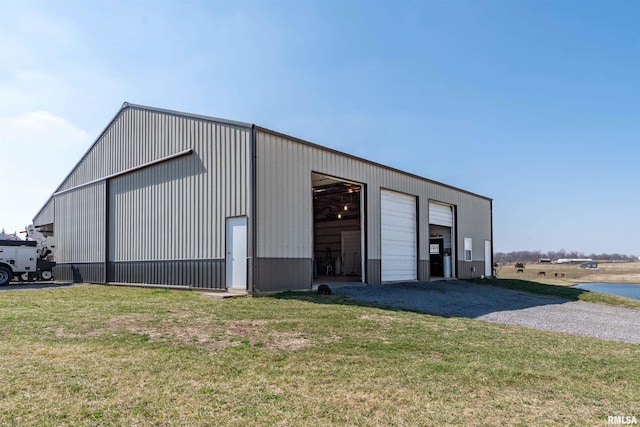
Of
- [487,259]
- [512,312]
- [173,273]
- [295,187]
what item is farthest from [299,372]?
[487,259]

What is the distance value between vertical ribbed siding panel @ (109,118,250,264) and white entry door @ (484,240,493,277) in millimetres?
18121

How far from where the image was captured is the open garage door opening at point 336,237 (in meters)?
22.3

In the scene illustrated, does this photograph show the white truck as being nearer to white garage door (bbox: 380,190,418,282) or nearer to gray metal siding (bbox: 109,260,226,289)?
gray metal siding (bbox: 109,260,226,289)

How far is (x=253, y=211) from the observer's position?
11906 mm

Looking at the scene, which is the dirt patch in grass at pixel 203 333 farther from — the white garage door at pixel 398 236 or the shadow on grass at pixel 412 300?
the white garage door at pixel 398 236

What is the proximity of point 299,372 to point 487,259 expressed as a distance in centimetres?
2340

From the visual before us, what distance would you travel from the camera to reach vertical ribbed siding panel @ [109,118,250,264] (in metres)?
12.8

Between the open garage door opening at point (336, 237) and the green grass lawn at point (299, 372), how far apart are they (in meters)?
14.1

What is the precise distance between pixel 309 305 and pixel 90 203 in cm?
1378

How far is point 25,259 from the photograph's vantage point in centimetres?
1912

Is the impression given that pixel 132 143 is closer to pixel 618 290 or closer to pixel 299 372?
pixel 299 372

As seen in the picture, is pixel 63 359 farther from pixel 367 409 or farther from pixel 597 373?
pixel 597 373

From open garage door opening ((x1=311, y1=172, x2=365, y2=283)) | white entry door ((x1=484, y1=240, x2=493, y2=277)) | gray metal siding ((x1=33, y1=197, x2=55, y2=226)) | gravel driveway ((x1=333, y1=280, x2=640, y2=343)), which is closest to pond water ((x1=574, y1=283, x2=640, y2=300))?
white entry door ((x1=484, y1=240, x2=493, y2=277))

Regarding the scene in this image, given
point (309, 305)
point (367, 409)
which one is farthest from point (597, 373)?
point (309, 305)
